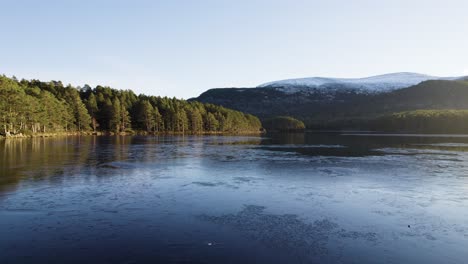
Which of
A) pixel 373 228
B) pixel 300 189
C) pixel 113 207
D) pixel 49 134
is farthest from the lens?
pixel 49 134

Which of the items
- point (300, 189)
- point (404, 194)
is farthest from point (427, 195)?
point (300, 189)

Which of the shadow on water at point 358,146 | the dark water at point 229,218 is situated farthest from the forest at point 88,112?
the dark water at point 229,218

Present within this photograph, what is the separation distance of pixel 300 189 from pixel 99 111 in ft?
436

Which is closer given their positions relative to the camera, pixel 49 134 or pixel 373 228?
pixel 373 228

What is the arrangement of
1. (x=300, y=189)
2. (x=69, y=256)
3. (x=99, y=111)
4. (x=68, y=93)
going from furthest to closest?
(x=99, y=111) < (x=68, y=93) < (x=300, y=189) < (x=69, y=256)

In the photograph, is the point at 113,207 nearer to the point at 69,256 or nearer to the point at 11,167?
the point at 69,256

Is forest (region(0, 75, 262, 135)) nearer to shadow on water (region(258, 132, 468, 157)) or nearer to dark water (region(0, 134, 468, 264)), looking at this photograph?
shadow on water (region(258, 132, 468, 157))

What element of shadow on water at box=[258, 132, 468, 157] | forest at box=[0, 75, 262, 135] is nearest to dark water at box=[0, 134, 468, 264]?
shadow on water at box=[258, 132, 468, 157]

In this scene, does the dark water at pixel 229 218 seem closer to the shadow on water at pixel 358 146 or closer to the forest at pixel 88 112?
the shadow on water at pixel 358 146

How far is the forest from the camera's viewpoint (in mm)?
85188

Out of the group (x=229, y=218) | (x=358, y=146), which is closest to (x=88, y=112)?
(x=358, y=146)

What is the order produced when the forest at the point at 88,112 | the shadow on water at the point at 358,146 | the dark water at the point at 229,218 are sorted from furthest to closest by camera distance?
the forest at the point at 88,112 < the shadow on water at the point at 358,146 < the dark water at the point at 229,218

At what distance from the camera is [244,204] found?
18016 millimetres

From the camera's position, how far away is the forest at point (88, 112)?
85188 mm
